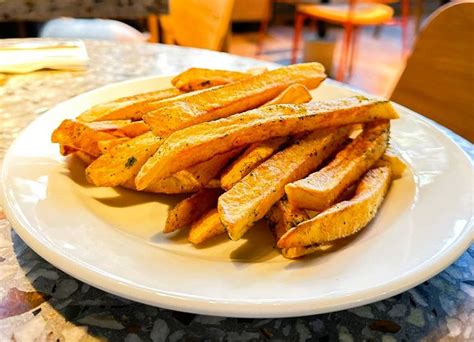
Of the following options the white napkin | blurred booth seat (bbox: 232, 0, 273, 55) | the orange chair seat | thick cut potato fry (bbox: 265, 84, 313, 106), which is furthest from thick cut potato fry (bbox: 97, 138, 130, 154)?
blurred booth seat (bbox: 232, 0, 273, 55)

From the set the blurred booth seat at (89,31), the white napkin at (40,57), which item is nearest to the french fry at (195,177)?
the white napkin at (40,57)

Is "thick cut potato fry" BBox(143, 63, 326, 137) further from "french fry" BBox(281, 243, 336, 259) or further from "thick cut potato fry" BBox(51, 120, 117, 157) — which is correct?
"french fry" BBox(281, 243, 336, 259)

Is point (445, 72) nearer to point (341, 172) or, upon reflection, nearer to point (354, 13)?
point (341, 172)

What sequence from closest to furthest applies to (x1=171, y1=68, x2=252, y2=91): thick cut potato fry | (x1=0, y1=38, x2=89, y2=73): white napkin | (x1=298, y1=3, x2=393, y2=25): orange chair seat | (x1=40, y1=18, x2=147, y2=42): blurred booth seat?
(x1=171, y1=68, x2=252, y2=91): thick cut potato fry < (x1=0, y1=38, x2=89, y2=73): white napkin < (x1=40, y1=18, x2=147, y2=42): blurred booth seat < (x1=298, y1=3, x2=393, y2=25): orange chair seat

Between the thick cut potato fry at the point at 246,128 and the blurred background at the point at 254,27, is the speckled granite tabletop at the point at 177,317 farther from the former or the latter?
the blurred background at the point at 254,27

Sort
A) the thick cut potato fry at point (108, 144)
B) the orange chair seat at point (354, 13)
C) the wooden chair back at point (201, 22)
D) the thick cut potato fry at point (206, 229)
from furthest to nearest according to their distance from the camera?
the orange chair seat at point (354, 13) < the wooden chair back at point (201, 22) < the thick cut potato fry at point (108, 144) < the thick cut potato fry at point (206, 229)

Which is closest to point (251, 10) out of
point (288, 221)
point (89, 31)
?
point (89, 31)
